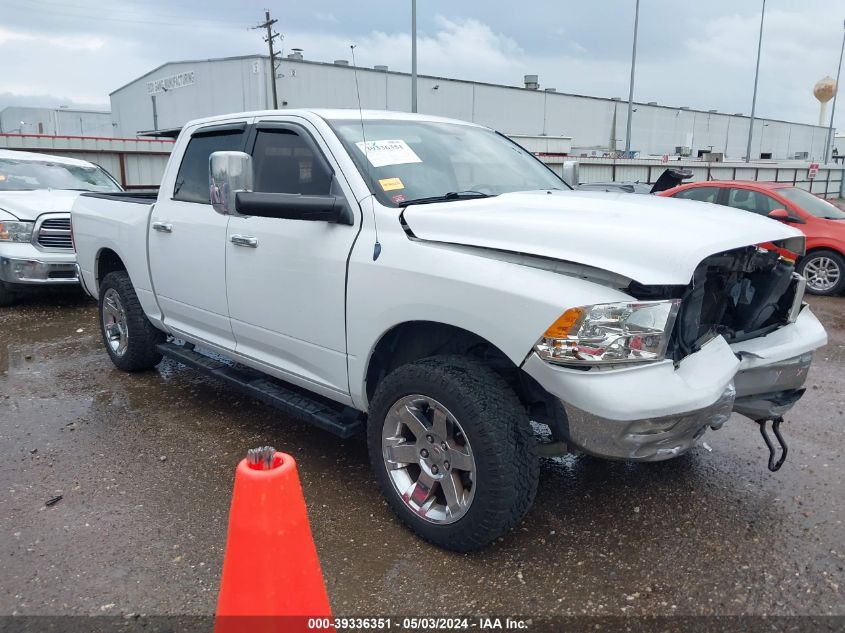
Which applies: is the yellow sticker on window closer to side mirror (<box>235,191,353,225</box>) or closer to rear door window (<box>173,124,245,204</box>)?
side mirror (<box>235,191,353,225</box>)

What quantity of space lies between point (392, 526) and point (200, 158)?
2.72 m

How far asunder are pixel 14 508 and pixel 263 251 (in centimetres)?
177

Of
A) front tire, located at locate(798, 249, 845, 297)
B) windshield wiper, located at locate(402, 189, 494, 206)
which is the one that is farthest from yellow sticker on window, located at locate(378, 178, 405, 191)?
front tire, located at locate(798, 249, 845, 297)

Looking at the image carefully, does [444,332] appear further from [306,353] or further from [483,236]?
[306,353]

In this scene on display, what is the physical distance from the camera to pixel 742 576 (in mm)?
2785

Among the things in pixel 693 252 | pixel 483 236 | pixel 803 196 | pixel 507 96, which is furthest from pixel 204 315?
pixel 507 96

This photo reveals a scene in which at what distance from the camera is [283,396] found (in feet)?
12.3

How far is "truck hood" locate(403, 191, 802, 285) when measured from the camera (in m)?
2.49

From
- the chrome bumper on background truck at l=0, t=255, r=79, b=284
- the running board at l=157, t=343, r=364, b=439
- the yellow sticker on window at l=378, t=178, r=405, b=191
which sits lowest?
the running board at l=157, t=343, r=364, b=439

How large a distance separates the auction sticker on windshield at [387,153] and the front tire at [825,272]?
737 cm

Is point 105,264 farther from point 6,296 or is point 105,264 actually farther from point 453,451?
point 453,451

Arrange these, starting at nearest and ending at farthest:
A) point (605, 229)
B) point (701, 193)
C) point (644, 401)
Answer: point (644, 401), point (605, 229), point (701, 193)

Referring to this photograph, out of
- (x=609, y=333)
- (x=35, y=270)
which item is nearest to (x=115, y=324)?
(x=35, y=270)

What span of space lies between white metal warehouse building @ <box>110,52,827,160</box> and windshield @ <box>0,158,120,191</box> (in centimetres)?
3654
